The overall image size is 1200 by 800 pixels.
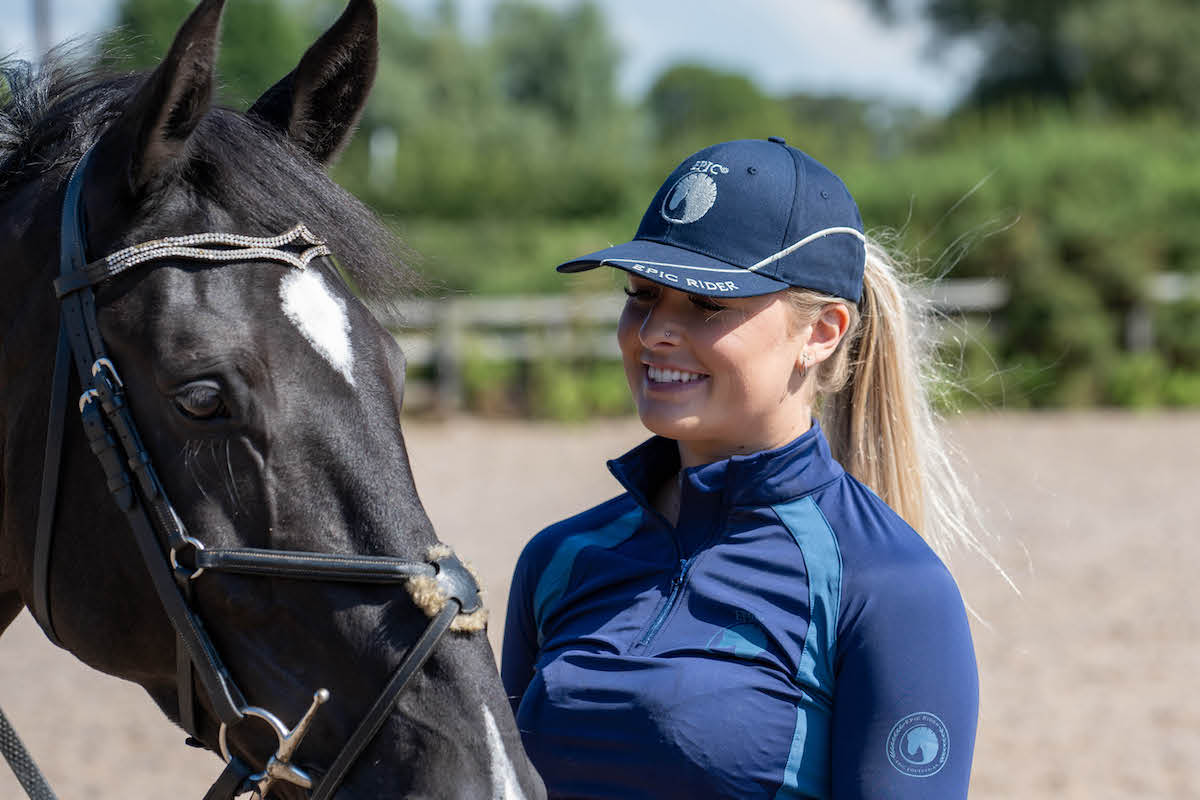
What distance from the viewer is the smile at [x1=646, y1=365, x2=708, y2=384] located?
198cm

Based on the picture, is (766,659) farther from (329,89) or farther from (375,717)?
(329,89)

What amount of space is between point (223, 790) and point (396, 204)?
66.4 ft

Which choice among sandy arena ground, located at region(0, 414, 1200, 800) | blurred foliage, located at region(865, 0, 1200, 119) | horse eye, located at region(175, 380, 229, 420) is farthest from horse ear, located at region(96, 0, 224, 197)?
blurred foliage, located at region(865, 0, 1200, 119)

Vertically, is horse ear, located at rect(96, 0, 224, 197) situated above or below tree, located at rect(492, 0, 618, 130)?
above

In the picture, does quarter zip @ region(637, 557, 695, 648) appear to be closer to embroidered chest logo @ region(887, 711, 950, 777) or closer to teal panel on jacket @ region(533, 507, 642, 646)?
teal panel on jacket @ region(533, 507, 642, 646)

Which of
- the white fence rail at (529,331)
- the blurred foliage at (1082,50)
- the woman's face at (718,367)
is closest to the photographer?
the woman's face at (718,367)

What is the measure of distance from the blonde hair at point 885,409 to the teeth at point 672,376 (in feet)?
0.87

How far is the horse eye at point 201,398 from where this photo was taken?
1669mm

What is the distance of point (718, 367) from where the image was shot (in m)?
1.94

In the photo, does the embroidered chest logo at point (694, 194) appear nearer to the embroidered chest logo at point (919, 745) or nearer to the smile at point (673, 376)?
the smile at point (673, 376)

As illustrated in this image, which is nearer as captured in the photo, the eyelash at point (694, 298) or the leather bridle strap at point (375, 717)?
the leather bridle strap at point (375, 717)

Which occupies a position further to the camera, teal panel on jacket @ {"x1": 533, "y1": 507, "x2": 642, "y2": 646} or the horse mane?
teal panel on jacket @ {"x1": 533, "y1": 507, "x2": 642, "y2": 646}

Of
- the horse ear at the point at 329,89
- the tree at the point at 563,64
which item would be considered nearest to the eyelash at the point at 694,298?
the horse ear at the point at 329,89

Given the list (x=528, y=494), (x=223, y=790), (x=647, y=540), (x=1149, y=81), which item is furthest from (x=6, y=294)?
(x=1149, y=81)
